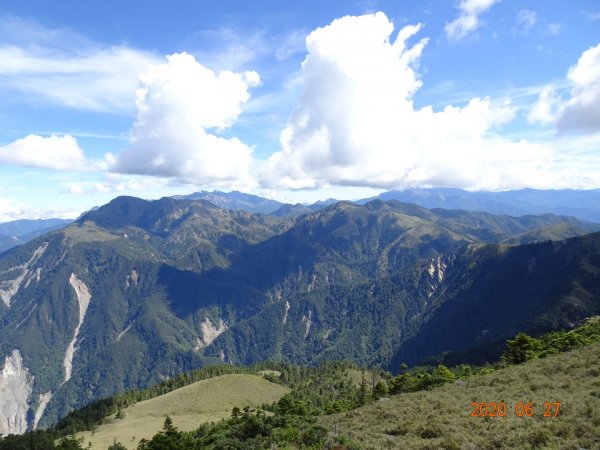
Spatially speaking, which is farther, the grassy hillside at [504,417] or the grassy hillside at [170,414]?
the grassy hillside at [170,414]

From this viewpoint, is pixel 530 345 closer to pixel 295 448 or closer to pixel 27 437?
pixel 295 448

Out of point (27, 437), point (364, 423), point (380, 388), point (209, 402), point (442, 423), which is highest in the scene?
point (442, 423)

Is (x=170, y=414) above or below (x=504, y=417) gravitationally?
below

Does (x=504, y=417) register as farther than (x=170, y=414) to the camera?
No

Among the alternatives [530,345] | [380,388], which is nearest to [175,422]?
[380,388]

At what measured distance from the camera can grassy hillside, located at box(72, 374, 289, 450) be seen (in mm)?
135000

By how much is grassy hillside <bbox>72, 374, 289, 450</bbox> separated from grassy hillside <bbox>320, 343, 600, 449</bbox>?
111 metres

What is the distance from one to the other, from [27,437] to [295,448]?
82919 mm

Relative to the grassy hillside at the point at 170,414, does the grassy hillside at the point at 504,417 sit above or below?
above

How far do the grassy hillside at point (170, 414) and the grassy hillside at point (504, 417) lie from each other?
11136 cm

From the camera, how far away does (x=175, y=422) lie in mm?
147875

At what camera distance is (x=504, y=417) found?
3591cm

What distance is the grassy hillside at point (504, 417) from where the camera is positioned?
29.8 m

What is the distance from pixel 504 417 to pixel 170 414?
162m
